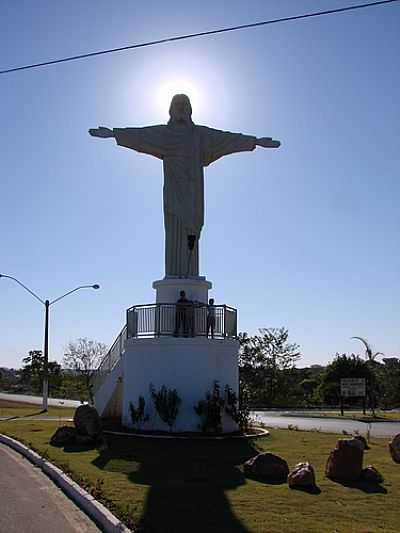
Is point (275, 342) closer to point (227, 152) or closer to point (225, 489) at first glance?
point (227, 152)

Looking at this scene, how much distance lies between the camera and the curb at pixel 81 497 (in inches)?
344

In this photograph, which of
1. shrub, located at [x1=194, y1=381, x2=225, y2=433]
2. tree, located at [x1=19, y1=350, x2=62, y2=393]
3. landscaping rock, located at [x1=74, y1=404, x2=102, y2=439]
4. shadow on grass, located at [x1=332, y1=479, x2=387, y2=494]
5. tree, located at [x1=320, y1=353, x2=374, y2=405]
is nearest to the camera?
shadow on grass, located at [x1=332, y1=479, x2=387, y2=494]

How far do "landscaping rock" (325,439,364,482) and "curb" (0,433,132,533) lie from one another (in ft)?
14.4

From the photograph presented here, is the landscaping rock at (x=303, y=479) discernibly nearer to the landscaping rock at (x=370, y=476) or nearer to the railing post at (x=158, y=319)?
the landscaping rock at (x=370, y=476)

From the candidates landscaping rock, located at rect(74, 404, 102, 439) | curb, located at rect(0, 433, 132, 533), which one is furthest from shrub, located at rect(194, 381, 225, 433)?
curb, located at rect(0, 433, 132, 533)

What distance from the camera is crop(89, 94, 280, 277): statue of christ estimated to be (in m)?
22.5

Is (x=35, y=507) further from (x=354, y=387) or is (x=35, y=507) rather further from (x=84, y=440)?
(x=354, y=387)

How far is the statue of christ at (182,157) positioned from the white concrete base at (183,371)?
317 centimetres

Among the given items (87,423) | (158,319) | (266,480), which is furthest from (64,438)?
(266,480)

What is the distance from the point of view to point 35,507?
10172 millimetres

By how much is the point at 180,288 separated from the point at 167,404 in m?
4.20

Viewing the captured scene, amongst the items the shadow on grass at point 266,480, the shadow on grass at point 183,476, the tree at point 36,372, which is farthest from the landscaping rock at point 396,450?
the tree at point 36,372

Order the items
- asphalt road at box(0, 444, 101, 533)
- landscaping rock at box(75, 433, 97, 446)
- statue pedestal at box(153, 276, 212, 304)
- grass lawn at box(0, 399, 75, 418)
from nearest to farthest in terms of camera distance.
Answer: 1. asphalt road at box(0, 444, 101, 533)
2. landscaping rock at box(75, 433, 97, 446)
3. statue pedestal at box(153, 276, 212, 304)
4. grass lawn at box(0, 399, 75, 418)

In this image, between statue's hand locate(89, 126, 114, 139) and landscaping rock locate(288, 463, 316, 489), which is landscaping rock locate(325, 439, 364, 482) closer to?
landscaping rock locate(288, 463, 316, 489)
